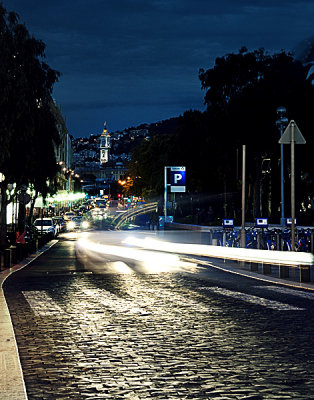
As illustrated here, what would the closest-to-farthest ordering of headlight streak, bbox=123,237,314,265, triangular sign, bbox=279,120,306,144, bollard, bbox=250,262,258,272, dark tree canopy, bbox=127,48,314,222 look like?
triangular sign, bbox=279,120,306,144, headlight streak, bbox=123,237,314,265, bollard, bbox=250,262,258,272, dark tree canopy, bbox=127,48,314,222

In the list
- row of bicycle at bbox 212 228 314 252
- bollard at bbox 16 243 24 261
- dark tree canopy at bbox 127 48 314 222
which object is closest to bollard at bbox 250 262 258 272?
row of bicycle at bbox 212 228 314 252

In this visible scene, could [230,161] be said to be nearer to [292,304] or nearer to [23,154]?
[23,154]

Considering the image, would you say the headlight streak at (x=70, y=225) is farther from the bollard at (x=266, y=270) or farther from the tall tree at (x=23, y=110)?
the bollard at (x=266, y=270)

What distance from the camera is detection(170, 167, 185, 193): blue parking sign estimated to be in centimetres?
5923

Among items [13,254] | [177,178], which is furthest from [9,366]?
[177,178]

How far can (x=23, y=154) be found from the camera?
108 ft

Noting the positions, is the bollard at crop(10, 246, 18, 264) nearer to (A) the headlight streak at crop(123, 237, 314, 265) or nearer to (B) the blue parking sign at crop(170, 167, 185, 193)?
(A) the headlight streak at crop(123, 237, 314, 265)

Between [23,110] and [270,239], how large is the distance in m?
10.8

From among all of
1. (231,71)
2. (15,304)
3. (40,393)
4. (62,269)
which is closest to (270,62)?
(231,71)

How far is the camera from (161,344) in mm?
9141

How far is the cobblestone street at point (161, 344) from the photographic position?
6832 millimetres

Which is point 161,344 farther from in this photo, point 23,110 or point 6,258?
point 23,110

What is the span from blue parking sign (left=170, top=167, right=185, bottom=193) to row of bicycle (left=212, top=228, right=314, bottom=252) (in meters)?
27.3

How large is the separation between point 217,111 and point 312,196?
38.9 ft
